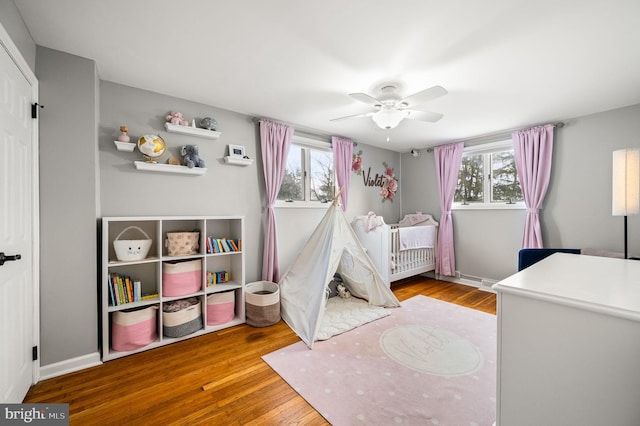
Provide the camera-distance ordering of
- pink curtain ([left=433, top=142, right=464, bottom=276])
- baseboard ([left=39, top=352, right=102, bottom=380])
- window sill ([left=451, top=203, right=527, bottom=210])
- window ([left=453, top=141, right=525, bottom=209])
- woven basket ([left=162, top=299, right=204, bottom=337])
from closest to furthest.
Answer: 1. baseboard ([left=39, top=352, right=102, bottom=380])
2. woven basket ([left=162, top=299, right=204, bottom=337])
3. window sill ([left=451, top=203, right=527, bottom=210])
4. window ([left=453, top=141, right=525, bottom=209])
5. pink curtain ([left=433, top=142, right=464, bottom=276])

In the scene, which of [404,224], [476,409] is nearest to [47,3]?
[476,409]

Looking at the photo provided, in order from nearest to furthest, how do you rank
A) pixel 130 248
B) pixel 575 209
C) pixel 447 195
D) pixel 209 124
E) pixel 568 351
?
pixel 568 351 → pixel 130 248 → pixel 209 124 → pixel 575 209 → pixel 447 195

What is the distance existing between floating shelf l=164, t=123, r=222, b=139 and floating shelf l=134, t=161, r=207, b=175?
1.21 feet

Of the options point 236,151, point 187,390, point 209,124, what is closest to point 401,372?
point 187,390

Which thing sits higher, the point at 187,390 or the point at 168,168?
the point at 168,168

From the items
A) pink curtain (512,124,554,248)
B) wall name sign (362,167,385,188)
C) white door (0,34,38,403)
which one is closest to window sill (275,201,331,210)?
wall name sign (362,167,385,188)

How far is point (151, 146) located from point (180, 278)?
49.9 inches

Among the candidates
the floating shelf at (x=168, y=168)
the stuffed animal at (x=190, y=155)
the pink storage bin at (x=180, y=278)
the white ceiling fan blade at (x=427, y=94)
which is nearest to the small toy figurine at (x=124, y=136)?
the floating shelf at (x=168, y=168)

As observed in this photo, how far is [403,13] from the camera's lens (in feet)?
5.11

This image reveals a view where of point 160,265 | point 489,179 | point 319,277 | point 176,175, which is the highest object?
point 489,179

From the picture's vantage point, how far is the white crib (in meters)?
3.63

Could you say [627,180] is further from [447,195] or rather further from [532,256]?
[447,195]

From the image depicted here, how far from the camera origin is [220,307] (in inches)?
107

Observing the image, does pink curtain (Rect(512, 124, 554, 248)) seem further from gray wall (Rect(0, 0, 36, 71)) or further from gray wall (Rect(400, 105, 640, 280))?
gray wall (Rect(0, 0, 36, 71))
